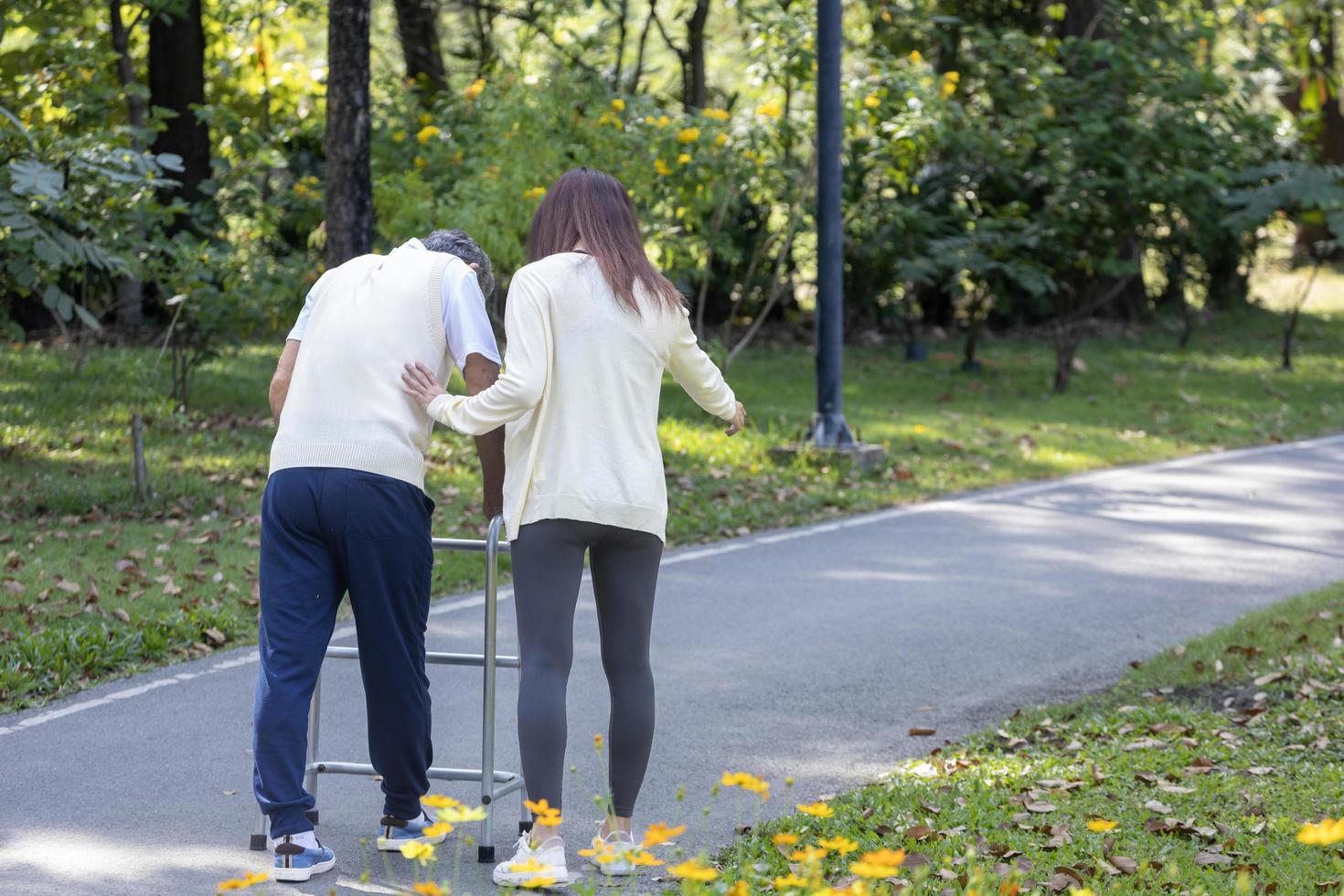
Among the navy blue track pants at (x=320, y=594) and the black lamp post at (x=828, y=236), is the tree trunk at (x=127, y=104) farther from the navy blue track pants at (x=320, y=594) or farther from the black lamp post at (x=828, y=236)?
the navy blue track pants at (x=320, y=594)

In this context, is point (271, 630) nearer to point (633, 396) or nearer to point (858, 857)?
point (633, 396)

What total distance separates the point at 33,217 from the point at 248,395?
5372 mm

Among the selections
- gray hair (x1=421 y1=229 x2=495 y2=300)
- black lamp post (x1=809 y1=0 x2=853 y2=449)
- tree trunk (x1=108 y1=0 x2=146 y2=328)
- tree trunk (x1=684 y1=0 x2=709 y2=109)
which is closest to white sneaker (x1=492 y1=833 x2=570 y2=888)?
gray hair (x1=421 y1=229 x2=495 y2=300)

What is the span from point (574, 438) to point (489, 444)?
42 centimetres

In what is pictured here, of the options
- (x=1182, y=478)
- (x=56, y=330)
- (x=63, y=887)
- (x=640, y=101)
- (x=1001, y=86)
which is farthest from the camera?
(x=1001, y=86)

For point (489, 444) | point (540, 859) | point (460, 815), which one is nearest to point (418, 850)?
point (460, 815)

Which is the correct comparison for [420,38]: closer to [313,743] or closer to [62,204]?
[62,204]

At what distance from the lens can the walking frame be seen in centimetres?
479

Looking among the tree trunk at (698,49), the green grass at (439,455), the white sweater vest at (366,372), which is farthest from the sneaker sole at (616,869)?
the tree trunk at (698,49)

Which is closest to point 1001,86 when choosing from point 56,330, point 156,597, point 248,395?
point 248,395

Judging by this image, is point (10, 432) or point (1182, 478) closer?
point (10, 432)

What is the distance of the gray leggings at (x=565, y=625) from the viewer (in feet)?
14.5

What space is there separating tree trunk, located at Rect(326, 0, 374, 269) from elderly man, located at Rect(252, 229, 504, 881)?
8077 mm

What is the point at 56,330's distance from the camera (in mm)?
18703
